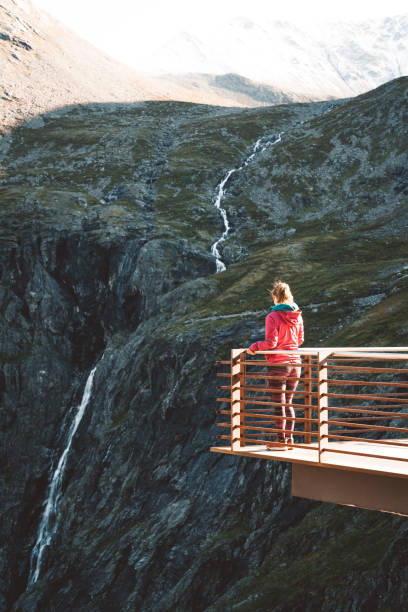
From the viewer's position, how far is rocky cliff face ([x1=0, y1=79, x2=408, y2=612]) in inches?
1100

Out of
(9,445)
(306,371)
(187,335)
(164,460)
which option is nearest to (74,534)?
(164,460)

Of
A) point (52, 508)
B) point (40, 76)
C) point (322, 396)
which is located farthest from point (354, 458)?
point (40, 76)

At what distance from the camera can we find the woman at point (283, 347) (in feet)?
48.1

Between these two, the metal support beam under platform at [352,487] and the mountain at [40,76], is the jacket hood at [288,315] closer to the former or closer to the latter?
the metal support beam under platform at [352,487]

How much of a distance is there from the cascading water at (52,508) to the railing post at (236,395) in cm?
3742

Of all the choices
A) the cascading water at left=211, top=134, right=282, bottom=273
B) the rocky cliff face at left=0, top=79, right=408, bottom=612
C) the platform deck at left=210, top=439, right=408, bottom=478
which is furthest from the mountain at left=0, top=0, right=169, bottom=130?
the platform deck at left=210, top=439, right=408, bottom=478

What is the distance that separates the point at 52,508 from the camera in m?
52.9

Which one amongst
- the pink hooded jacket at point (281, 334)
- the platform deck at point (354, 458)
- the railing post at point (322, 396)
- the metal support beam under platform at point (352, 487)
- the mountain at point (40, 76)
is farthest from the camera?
the mountain at point (40, 76)

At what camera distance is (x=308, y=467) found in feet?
44.5

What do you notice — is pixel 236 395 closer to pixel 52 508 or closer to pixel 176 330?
pixel 176 330

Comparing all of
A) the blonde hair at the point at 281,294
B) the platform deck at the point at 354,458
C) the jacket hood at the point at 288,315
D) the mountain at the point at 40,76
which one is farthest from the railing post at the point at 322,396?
the mountain at the point at 40,76

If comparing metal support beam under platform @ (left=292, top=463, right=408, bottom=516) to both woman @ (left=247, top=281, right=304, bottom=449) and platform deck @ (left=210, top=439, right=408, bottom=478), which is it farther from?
woman @ (left=247, top=281, right=304, bottom=449)

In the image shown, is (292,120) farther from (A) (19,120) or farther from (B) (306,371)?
(B) (306,371)

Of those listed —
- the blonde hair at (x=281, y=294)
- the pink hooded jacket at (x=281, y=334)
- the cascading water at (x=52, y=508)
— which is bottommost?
the cascading water at (x=52, y=508)
